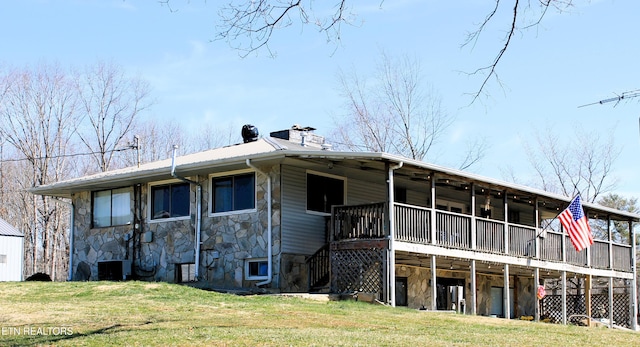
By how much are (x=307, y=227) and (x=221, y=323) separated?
801 centimetres

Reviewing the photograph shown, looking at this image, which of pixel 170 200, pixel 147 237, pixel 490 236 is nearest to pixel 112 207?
pixel 147 237

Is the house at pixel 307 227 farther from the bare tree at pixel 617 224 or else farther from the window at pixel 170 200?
the bare tree at pixel 617 224

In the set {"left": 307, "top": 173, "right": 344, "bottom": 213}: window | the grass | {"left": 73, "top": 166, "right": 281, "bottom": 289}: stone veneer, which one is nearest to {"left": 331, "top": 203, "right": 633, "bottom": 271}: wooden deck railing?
{"left": 307, "top": 173, "right": 344, "bottom": 213}: window

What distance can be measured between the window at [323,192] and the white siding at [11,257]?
16.4 metres

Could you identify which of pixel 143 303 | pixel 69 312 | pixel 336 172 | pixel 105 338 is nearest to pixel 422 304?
pixel 336 172

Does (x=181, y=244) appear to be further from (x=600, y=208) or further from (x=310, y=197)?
(x=600, y=208)

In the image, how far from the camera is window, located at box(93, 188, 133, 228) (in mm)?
24188

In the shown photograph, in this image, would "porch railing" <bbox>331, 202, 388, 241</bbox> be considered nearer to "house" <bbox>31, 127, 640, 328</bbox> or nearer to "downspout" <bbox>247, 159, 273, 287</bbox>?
"house" <bbox>31, 127, 640, 328</bbox>

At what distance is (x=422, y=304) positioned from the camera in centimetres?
2467

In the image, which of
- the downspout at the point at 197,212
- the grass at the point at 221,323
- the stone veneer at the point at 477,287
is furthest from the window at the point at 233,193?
the stone veneer at the point at 477,287

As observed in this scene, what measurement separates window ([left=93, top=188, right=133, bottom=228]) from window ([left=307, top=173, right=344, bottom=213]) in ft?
17.7

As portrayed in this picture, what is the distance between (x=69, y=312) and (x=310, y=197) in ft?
26.3

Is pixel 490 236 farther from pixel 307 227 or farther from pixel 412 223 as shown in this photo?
pixel 307 227

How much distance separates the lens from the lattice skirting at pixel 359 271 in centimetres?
1950
